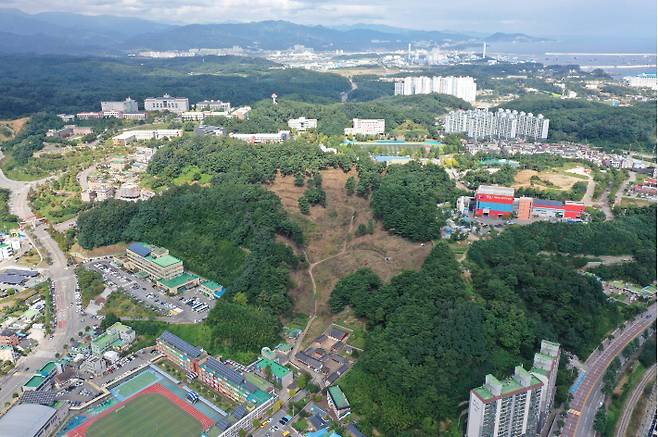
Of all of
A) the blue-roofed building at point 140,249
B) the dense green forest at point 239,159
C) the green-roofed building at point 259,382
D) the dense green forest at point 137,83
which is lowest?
the green-roofed building at point 259,382

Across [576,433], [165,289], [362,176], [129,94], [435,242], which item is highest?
[129,94]

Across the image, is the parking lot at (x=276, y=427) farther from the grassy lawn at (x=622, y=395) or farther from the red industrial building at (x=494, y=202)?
the red industrial building at (x=494, y=202)

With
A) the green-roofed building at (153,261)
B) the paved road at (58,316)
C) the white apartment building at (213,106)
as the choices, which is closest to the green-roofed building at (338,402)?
the green-roofed building at (153,261)

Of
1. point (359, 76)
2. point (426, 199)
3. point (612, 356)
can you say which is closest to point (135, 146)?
point (426, 199)

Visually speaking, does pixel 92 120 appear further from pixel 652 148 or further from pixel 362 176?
pixel 652 148

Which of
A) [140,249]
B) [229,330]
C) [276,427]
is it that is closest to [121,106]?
[140,249]
